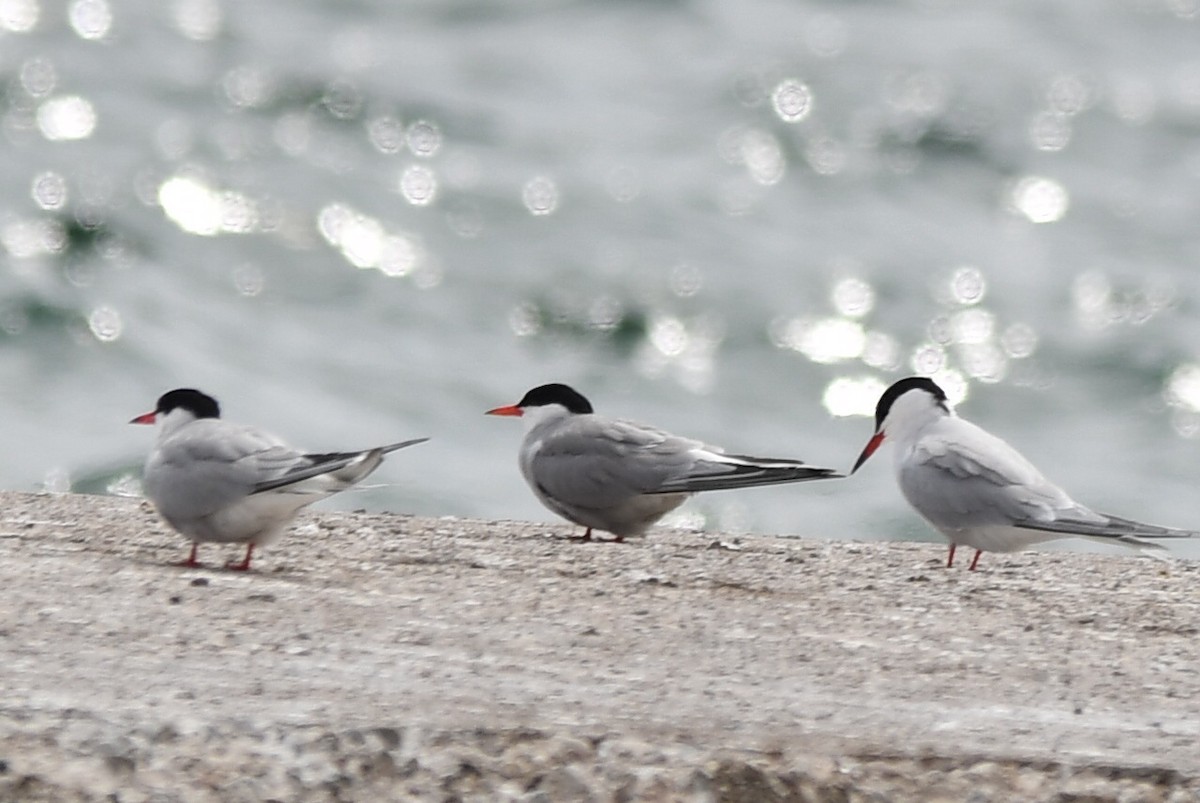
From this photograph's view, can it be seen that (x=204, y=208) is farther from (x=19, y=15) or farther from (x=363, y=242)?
(x=19, y=15)

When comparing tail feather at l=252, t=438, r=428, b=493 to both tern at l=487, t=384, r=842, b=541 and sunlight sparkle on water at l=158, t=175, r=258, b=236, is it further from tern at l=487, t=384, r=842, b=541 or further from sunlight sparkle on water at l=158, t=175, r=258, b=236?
sunlight sparkle on water at l=158, t=175, r=258, b=236

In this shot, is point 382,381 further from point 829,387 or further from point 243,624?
point 243,624

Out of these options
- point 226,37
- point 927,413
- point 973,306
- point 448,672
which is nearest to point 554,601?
point 448,672

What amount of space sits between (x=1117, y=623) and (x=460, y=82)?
48.7 feet

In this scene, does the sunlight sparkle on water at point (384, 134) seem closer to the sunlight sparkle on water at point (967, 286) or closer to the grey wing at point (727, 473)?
the sunlight sparkle on water at point (967, 286)

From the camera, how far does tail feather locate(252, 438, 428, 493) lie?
4430mm

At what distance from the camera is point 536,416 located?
5969mm

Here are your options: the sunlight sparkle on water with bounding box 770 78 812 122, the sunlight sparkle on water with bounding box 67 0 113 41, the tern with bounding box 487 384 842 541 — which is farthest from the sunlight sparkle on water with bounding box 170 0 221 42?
the tern with bounding box 487 384 842 541

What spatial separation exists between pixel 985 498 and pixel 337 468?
1.66 m

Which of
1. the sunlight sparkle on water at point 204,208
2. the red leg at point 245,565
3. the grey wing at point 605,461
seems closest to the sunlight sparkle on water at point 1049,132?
the sunlight sparkle on water at point 204,208

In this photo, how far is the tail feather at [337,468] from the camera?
4.43 meters

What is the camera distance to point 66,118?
18797mm

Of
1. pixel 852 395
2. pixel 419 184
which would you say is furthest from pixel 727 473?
pixel 419 184

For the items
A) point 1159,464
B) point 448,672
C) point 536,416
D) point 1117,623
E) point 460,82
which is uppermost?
point 460,82
